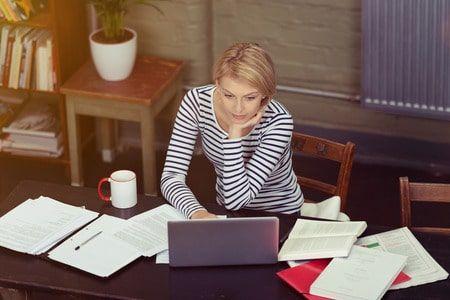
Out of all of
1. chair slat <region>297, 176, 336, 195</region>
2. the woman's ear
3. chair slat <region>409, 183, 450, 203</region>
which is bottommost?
chair slat <region>297, 176, 336, 195</region>

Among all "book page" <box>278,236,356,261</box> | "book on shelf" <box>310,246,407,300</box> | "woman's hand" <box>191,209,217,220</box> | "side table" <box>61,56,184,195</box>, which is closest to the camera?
"book on shelf" <box>310,246,407,300</box>

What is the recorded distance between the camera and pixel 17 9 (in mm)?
4105

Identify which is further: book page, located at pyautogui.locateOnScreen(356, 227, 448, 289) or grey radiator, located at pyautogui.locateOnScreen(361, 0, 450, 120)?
grey radiator, located at pyautogui.locateOnScreen(361, 0, 450, 120)

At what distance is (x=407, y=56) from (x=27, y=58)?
66.6 inches

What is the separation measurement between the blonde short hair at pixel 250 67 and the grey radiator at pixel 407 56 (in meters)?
1.36

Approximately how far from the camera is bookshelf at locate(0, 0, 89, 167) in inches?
163

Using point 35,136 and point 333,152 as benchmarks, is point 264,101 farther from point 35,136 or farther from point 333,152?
point 35,136

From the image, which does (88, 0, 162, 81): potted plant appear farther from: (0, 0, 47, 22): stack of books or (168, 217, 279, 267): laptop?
(168, 217, 279, 267): laptop

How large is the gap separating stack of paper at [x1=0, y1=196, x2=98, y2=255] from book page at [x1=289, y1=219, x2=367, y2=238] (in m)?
0.60

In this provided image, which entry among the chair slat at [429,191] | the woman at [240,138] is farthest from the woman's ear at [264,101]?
the chair slat at [429,191]

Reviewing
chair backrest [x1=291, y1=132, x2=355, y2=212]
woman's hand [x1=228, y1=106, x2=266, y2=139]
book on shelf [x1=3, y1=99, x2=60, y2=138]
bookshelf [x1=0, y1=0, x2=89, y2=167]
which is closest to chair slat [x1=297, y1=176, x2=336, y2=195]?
chair backrest [x1=291, y1=132, x2=355, y2=212]

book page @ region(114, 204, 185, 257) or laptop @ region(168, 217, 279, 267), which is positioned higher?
laptop @ region(168, 217, 279, 267)

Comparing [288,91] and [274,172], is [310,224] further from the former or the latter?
[288,91]

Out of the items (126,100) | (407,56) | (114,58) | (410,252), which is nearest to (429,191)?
(410,252)
